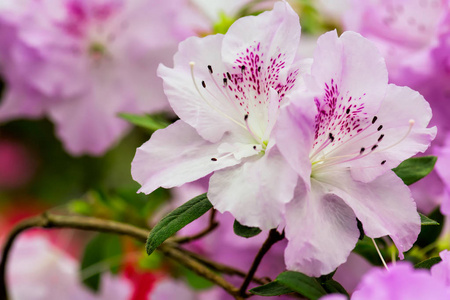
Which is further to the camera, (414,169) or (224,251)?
(224,251)

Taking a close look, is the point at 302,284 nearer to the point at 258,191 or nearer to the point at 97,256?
the point at 258,191

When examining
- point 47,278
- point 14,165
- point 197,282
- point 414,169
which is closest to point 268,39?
point 414,169

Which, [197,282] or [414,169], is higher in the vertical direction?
[414,169]

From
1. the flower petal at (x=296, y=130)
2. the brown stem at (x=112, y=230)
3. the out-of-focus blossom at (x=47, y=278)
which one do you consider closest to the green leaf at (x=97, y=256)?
the out-of-focus blossom at (x=47, y=278)

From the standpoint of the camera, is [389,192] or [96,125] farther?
[96,125]

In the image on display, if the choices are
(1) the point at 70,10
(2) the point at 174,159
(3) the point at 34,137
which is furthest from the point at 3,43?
(2) the point at 174,159

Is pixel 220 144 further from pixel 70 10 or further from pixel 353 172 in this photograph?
pixel 70 10

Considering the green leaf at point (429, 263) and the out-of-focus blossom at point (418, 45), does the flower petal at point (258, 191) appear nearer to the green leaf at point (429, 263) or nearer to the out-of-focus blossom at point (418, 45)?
the green leaf at point (429, 263)
